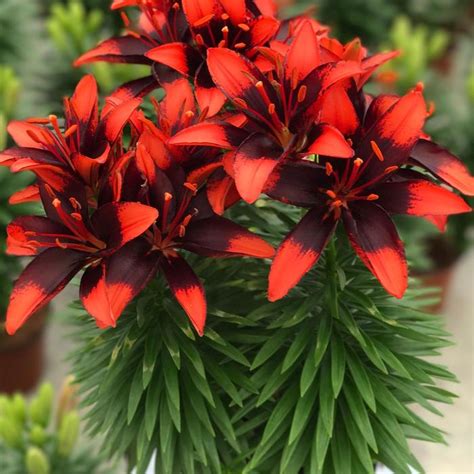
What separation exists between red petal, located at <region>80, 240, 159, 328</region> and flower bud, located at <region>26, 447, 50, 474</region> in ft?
1.74

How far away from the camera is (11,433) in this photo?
48.3 inches

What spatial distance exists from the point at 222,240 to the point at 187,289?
0.06 meters

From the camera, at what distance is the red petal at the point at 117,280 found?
0.69m

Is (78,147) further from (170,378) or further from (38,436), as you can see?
(38,436)

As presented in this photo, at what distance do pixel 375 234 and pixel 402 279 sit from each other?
49mm

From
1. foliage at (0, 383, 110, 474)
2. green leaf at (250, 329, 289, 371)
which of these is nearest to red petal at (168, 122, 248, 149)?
green leaf at (250, 329, 289, 371)

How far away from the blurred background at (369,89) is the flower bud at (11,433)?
0.42 m

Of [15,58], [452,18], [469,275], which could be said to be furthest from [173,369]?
[452,18]

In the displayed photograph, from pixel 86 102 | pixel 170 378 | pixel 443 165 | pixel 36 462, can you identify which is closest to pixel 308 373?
pixel 170 378

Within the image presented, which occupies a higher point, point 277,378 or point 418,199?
point 418,199

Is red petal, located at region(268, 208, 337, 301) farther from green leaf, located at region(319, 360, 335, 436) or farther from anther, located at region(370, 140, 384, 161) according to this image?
green leaf, located at region(319, 360, 335, 436)

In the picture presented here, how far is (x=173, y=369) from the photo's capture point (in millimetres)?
839

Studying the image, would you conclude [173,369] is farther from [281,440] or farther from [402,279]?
[402,279]

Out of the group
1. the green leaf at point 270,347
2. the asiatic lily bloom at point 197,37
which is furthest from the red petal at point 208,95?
the green leaf at point 270,347
